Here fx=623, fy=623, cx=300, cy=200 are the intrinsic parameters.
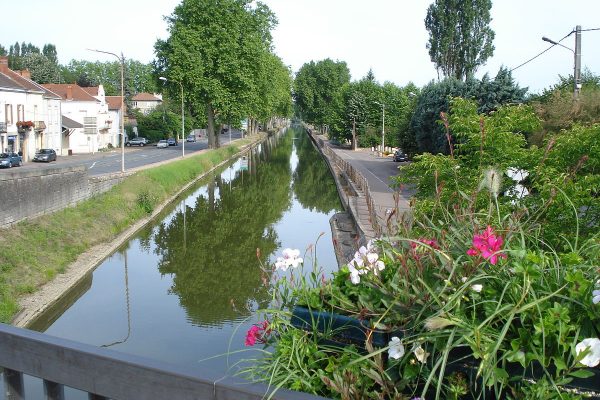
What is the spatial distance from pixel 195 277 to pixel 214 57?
1390 inches

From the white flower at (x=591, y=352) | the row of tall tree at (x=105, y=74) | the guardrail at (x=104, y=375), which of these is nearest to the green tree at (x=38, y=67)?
the row of tall tree at (x=105, y=74)

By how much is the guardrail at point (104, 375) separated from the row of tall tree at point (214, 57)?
5032 cm

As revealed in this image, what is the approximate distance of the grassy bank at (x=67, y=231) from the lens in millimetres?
16203

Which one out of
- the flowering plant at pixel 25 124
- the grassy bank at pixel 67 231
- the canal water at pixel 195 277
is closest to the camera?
the canal water at pixel 195 277

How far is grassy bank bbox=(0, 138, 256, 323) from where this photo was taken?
1620 centimetres

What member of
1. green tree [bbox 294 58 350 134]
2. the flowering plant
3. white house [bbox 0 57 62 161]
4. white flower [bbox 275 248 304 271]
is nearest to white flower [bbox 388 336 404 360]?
white flower [bbox 275 248 304 271]

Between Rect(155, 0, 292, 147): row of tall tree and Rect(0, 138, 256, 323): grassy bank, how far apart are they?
51.2 feet

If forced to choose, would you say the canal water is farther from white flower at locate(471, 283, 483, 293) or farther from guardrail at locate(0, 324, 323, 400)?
white flower at locate(471, 283, 483, 293)

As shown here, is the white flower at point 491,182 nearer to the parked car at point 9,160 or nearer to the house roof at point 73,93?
the parked car at point 9,160

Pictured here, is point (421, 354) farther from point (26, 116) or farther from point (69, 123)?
point (69, 123)

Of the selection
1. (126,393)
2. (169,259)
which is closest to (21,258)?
(169,259)

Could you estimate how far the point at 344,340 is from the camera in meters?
2.20

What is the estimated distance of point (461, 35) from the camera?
5703cm

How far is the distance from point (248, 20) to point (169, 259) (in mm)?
36006
